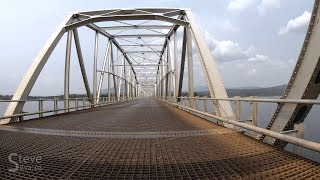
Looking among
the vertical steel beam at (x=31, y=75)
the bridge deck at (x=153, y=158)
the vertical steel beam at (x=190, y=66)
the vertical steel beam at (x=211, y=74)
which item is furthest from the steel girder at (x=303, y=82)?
the vertical steel beam at (x=190, y=66)

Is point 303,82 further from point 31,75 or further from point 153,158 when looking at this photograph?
point 31,75

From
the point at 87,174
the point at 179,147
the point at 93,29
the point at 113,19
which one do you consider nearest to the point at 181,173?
the point at 87,174

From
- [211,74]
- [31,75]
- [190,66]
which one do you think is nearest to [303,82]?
[211,74]

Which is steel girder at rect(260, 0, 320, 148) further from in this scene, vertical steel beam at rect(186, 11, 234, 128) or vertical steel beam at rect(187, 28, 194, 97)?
vertical steel beam at rect(187, 28, 194, 97)

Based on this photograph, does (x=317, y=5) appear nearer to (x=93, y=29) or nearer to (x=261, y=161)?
(x=261, y=161)

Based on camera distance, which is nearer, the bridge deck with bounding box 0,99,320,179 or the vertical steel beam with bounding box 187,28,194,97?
the bridge deck with bounding box 0,99,320,179

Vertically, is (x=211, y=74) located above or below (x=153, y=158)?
above

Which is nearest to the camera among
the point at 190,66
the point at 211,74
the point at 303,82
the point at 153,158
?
the point at 153,158

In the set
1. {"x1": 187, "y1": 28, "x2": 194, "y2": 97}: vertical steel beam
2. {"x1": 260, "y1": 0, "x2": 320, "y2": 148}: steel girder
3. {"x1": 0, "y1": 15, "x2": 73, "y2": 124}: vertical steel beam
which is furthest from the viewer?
{"x1": 187, "y1": 28, "x2": 194, "y2": 97}: vertical steel beam

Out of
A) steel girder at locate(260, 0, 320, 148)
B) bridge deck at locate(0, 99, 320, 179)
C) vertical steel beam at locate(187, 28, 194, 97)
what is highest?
vertical steel beam at locate(187, 28, 194, 97)

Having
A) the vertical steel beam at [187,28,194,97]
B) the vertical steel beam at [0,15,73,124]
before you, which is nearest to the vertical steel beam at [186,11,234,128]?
the vertical steel beam at [187,28,194,97]

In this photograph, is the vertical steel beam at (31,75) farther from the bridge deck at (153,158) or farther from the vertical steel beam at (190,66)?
the vertical steel beam at (190,66)

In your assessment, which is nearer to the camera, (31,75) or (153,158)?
(153,158)

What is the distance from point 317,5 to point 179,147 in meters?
3.25
